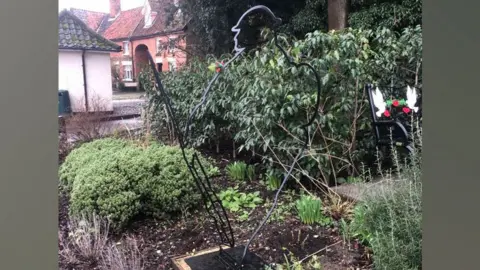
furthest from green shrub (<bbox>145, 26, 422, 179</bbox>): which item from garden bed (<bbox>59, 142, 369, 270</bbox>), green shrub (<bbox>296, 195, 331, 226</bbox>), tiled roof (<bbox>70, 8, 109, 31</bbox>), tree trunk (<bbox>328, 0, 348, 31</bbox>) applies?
tree trunk (<bbox>328, 0, 348, 31</bbox>)

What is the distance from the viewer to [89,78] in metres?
3.29

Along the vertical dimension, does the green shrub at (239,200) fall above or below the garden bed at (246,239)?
above

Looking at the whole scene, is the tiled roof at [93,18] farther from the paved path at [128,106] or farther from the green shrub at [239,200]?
the green shrub at [239,200]

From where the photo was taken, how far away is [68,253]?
2.21 m

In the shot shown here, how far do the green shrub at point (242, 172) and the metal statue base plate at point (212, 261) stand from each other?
4.07 ft

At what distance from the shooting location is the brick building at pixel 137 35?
333 cm

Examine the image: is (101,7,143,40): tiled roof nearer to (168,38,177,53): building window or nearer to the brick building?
the brick building

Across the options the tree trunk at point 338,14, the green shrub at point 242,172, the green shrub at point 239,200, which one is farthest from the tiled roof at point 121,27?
the tree trunk at point 338,14

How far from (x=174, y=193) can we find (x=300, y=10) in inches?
134

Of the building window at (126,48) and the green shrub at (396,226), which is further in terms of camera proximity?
the building window at (126,48)

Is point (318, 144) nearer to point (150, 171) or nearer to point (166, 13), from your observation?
point (150, 171)

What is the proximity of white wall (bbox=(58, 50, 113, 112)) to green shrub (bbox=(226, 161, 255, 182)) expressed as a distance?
4.07 feet

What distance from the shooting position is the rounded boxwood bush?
7.94 ft

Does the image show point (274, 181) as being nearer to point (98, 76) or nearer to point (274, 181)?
point (274, 181)
